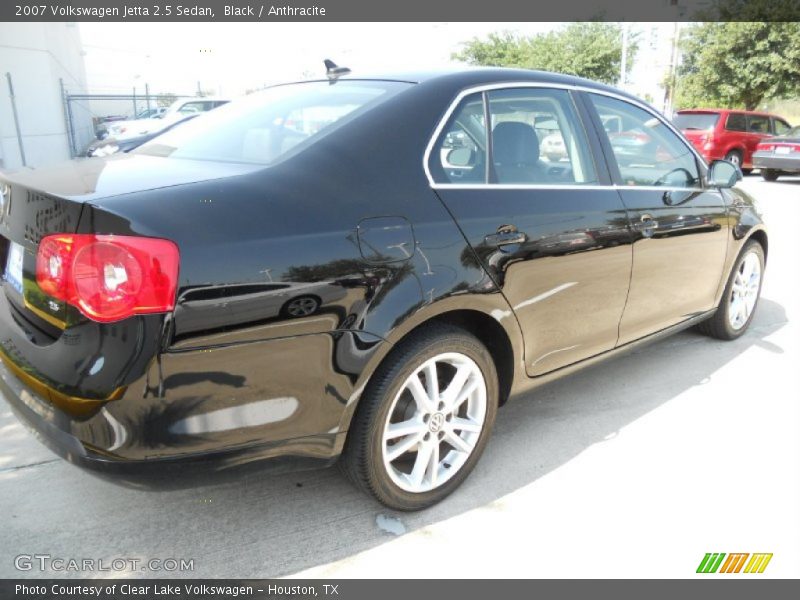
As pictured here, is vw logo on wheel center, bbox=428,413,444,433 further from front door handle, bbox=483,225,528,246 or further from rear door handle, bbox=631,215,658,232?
rear door handle, bbox=631,215,658,232

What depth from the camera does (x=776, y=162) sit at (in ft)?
49.2

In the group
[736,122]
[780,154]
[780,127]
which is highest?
[736,122]

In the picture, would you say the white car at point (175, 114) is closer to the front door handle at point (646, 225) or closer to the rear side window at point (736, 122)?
the rear side window at point (736, 122)

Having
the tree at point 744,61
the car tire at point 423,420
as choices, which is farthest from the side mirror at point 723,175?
the tree at point 744,61

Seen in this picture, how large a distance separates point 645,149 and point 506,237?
1545mm

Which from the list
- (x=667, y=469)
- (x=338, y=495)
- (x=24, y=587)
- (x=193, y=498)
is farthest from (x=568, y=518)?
(x=24, y=587)

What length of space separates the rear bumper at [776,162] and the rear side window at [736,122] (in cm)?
101

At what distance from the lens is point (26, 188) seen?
2.08 m

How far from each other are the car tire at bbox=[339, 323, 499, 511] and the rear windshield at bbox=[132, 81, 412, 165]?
2.78 ft

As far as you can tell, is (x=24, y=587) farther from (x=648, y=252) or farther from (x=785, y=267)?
(x=785, y=267)

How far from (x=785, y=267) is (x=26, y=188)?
7106mm

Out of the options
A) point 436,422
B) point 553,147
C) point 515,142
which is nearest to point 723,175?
point 553,147

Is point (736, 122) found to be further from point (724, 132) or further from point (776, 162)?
point (776, 162)

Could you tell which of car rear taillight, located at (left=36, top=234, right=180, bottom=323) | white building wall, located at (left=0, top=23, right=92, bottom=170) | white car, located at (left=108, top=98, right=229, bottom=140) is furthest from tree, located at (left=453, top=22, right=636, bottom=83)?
car rear taillight, located at (left=36, top=234, right=180, bottom=323)
